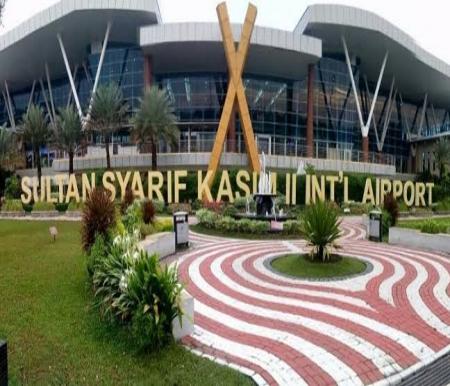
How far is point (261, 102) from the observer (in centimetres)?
4641

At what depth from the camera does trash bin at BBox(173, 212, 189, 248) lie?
50.0ft

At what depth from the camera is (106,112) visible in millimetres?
38906

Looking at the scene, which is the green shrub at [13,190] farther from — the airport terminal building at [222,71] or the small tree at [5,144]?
the small tree at [5,144]

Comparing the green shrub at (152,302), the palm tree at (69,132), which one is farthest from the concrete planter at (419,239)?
the palm tree at (69,132)

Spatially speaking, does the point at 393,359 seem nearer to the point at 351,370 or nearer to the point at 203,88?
the point at 351,370

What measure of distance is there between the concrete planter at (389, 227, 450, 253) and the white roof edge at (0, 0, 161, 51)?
1314 inches

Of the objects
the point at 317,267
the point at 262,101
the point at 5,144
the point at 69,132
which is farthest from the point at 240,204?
the point at 5,144

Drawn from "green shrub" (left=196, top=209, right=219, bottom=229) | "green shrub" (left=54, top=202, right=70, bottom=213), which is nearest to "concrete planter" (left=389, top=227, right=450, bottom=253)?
"green shrub" (left=196, top=209, right=219, bottom=229)

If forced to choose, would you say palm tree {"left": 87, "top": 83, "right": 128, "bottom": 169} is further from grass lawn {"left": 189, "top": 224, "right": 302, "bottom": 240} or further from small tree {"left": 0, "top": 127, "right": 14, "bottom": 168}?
grass lawn {"left": 189, "top": 224, "right": 302, "bottom": 240}

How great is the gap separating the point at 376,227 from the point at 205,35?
2715 cm

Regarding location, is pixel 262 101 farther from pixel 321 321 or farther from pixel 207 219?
pixel 321 321

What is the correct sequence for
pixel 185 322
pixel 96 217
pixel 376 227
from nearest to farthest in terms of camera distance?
pixel 185 322 < pixel 96 217 < pixel 376 227

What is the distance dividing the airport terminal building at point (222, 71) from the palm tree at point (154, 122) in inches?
97.4

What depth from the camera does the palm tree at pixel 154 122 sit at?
1426 inches
